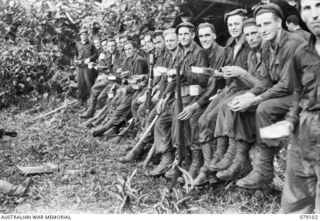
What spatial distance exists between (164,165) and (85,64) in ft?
10.3

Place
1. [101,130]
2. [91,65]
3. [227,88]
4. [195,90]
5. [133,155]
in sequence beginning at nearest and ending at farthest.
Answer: [227,88] < [195,90] < [133,155] < [101,130] < [91,65]

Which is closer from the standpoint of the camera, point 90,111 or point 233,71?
point 233,71

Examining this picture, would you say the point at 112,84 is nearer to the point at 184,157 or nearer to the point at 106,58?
the point at 106,58

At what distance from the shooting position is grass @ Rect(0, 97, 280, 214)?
2930 mm

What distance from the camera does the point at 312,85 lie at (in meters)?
2.12

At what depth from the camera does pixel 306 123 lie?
213 centimetres

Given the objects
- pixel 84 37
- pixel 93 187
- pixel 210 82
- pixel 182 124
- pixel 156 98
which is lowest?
pixel 93 187

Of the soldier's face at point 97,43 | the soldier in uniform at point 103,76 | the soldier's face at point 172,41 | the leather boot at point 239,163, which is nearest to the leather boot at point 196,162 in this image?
the leather boot at point 239,163

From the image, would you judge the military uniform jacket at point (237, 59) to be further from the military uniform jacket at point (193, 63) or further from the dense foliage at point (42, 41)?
the dense foliage at point (42, 41)

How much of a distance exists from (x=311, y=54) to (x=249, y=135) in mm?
834

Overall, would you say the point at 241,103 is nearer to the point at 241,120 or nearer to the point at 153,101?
the point at 241,120

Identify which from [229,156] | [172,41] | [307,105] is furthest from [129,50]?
[307,105]

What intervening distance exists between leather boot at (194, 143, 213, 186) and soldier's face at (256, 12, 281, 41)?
931mm

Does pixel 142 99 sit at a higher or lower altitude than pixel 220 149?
higher
